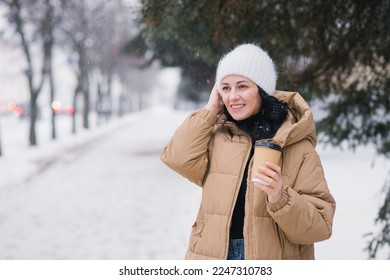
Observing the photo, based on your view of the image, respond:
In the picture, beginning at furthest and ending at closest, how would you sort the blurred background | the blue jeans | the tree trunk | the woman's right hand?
the tree trunk → the blurred background → the woman's right hand → the blue jeans

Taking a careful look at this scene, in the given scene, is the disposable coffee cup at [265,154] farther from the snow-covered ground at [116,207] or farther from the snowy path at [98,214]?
the snowy path at [98,214]

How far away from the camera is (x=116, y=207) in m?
7.33

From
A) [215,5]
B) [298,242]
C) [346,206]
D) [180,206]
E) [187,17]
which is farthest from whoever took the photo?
[180,206]

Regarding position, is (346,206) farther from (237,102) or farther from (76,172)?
(76,172)

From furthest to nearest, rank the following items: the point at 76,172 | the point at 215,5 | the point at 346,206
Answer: the point at 76,172
the point at 346,206
the point at 215,5

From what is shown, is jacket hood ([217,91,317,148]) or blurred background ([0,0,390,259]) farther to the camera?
blurred background ([0,0,390,259])

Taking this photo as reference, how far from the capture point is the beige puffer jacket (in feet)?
5.96

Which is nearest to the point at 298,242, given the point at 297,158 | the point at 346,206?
the point at 297,158

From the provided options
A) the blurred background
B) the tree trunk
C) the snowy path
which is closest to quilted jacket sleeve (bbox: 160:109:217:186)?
the blurred background

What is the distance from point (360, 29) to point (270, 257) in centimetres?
221

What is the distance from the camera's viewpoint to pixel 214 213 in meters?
1.96

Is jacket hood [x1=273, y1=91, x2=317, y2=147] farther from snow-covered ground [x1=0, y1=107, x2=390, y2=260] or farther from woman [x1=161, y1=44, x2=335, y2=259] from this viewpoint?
snow-covered ground [x1=0, y1=107, x2=390, y2=260]

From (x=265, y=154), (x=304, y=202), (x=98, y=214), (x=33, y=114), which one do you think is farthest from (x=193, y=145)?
(x=33, y=114)

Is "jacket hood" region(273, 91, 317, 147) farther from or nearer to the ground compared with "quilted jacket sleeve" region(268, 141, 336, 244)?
farther from the ground
